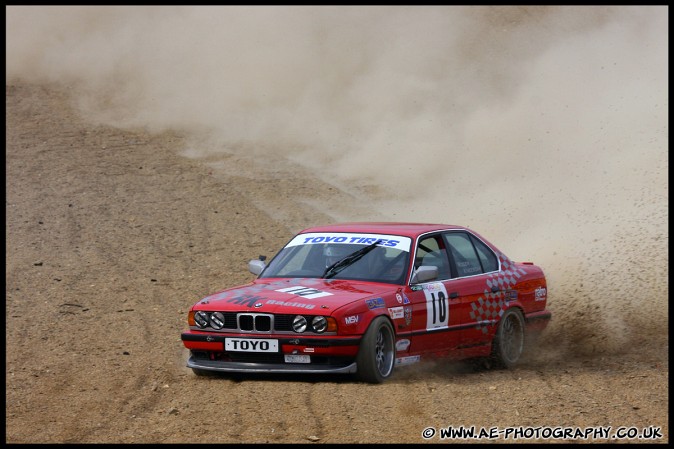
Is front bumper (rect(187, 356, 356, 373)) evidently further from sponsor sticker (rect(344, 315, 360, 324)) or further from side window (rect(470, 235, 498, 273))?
side window (rect(470, 235, 498, 273))

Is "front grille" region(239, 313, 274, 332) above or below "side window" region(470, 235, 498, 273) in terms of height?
below

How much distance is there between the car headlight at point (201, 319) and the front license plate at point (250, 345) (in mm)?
275

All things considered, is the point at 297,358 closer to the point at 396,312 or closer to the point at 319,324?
the point at 319,324

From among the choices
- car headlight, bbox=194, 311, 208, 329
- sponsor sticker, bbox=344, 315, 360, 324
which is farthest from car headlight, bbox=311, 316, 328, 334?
car headlight, bbox=194, 311, 208, 329

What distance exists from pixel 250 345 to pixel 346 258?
1394 mm

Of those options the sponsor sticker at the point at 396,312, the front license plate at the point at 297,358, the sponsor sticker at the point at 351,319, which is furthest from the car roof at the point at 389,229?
the front license plate at the point at 297,358

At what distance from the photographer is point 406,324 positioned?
8.12m

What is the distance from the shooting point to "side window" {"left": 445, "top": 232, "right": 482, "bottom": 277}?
9109 mm

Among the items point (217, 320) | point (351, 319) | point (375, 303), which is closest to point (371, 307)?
point (375, 303)

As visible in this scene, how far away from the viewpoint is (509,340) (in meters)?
9.41

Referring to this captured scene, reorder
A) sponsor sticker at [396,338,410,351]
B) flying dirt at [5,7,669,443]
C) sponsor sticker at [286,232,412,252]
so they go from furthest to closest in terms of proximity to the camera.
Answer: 1. sponsor sticker at [286,232,412,252]
2. sponsor sticker at [396,338,410,351]
3. flying dirt at [5,7,669,443]

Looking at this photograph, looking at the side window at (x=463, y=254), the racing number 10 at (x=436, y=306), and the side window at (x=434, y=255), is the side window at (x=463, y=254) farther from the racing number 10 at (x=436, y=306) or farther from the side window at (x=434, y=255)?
the racing number 10 at (x=436, y=306)

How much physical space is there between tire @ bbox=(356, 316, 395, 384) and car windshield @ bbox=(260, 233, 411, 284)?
650 mm

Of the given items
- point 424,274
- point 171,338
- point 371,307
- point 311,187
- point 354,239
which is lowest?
point 171,338
